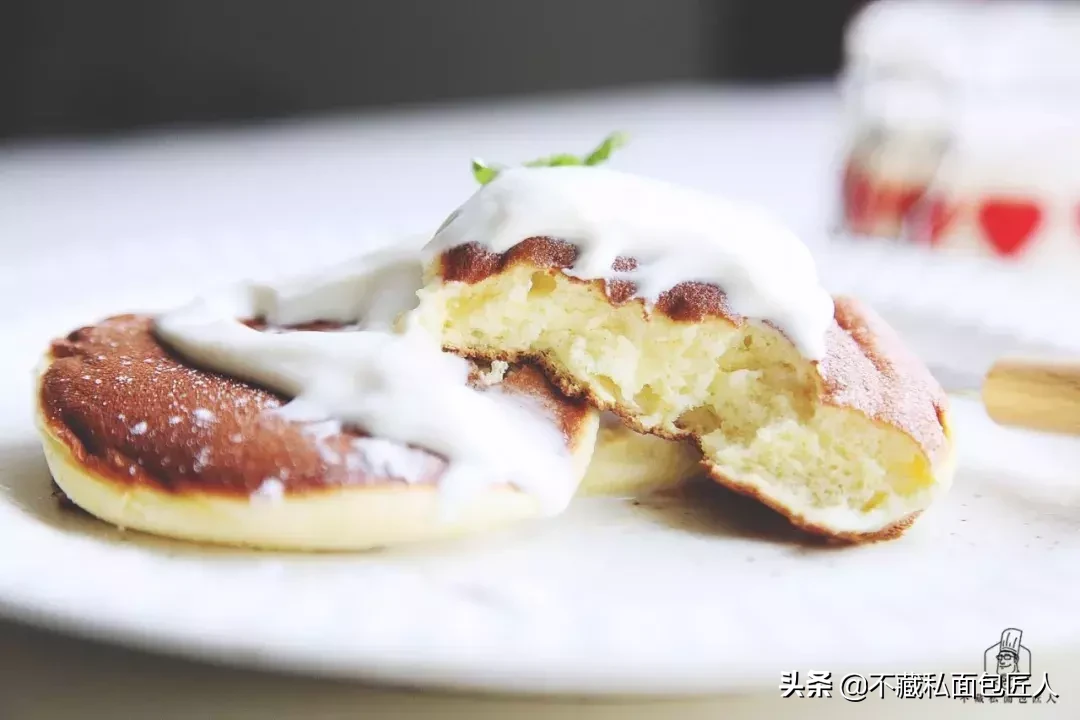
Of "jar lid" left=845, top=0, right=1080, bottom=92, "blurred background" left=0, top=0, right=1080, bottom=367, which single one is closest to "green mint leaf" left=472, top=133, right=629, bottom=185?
"blurred background" left=0, top=0, right=1080, bottom=367

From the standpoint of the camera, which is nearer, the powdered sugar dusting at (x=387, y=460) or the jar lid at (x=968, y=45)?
the powdered sugar dusting at (x=387, y=460)

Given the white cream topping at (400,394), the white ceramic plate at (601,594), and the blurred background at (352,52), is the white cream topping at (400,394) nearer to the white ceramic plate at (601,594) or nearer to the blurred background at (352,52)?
the white ceramic plate at (601,594)

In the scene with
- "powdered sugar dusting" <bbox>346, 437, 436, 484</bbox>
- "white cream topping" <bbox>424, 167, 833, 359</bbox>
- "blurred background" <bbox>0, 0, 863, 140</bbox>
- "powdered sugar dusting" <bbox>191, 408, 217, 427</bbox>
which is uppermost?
"blurred background" <bbox>0, 0, 863, 140</bbox>

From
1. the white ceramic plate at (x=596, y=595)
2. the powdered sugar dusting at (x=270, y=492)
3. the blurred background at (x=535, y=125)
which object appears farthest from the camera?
the blurred background at (x=535, y=125)

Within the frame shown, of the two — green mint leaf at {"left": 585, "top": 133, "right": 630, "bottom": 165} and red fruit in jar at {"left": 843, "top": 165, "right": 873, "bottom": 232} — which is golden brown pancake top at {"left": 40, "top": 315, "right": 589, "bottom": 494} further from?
red fruit in jar at {"left": 843, "top": 165, "right": 873, "bottom": 232}

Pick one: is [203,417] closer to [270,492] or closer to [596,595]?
[270,492]

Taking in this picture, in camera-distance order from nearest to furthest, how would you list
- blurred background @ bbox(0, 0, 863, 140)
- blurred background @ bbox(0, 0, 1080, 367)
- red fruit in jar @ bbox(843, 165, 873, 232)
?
blurred background @ bbox(0, 0, 1080, 367) < red fruit in jar @ bbox(843, 165, 873, 232) < blurred background @ bbox(0, 0, 863, 140)

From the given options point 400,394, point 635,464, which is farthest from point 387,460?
point 635,464

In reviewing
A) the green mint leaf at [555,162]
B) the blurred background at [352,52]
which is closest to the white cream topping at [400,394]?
the green mint leaf at [555,162]

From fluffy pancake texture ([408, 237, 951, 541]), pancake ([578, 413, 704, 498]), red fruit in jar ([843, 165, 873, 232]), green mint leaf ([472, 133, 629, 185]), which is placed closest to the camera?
fluffy pancake texture ([408, 237, 951, 541])
